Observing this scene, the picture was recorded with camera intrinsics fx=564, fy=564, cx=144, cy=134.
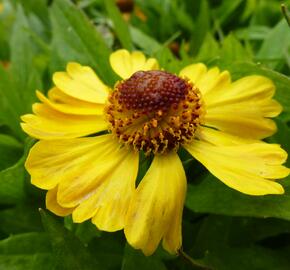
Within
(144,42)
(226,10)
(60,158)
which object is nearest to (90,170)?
(60,158)

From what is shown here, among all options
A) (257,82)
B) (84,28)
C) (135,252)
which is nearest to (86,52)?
(84,28)

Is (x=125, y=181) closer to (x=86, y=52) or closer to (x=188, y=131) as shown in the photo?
(x=188, y=131)

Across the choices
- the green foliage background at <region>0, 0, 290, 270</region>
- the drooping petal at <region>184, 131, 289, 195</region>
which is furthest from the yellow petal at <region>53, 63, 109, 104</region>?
the drooping petal at <region>184, 131, 289, 195</region>

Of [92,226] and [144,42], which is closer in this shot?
[92,226]

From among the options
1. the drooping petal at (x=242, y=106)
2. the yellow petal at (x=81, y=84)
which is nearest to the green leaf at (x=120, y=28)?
the yellow petal at (x=81, y=84)

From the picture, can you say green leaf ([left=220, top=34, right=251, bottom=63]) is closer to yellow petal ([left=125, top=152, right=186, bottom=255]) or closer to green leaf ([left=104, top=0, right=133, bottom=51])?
green leaf ([left=104, top=0, right=133, bottom=51])

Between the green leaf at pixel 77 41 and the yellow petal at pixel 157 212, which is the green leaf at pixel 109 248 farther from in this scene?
the green leaf at pixel 77 41

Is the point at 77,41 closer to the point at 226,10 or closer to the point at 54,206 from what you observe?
the point at 54,206
